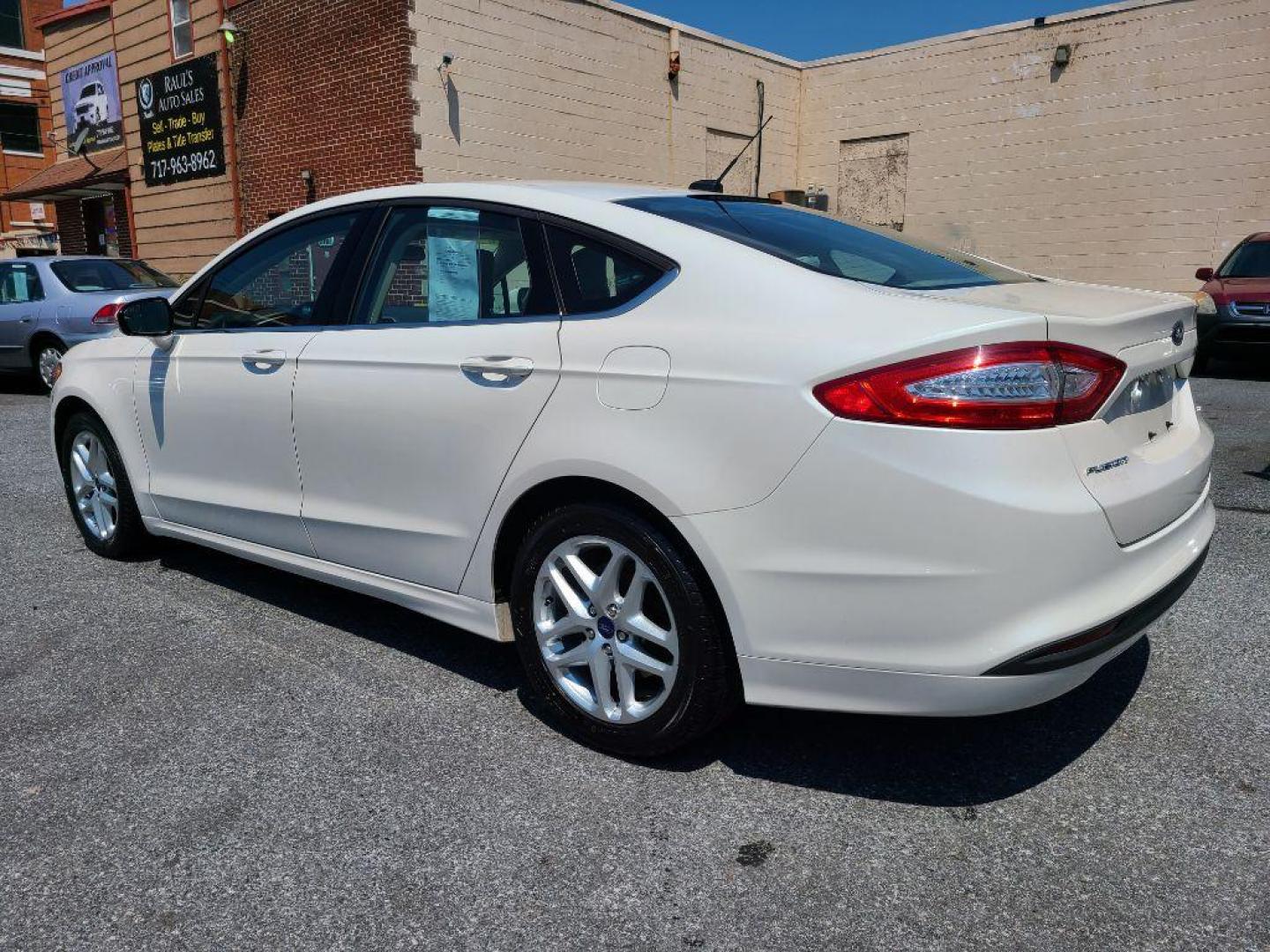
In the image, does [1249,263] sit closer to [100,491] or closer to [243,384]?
[243,384]

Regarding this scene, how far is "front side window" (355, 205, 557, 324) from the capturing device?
2.97 m

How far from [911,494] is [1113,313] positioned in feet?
2.45

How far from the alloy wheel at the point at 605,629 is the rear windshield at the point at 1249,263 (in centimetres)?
1249

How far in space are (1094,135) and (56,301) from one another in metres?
15.4

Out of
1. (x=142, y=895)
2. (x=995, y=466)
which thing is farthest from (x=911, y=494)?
(x=142, y=895)

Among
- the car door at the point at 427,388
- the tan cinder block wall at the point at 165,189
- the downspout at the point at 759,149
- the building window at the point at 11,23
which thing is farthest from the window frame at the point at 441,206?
the building window at the point at 11,23

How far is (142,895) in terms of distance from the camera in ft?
7.33

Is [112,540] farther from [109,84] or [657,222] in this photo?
[109,84]

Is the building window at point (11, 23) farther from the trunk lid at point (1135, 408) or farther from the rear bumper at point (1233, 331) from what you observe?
the trunk lid at point (1135, 408)

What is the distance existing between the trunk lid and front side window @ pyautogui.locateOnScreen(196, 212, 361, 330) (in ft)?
7.31

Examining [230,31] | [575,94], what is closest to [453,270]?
[575,94]

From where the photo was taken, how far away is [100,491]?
15.5ft

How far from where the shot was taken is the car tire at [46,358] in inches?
437

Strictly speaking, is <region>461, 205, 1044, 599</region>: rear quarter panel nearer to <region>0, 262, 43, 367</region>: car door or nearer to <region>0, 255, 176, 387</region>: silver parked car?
<region>0, 255, 176, 387</region>: silver parked car
